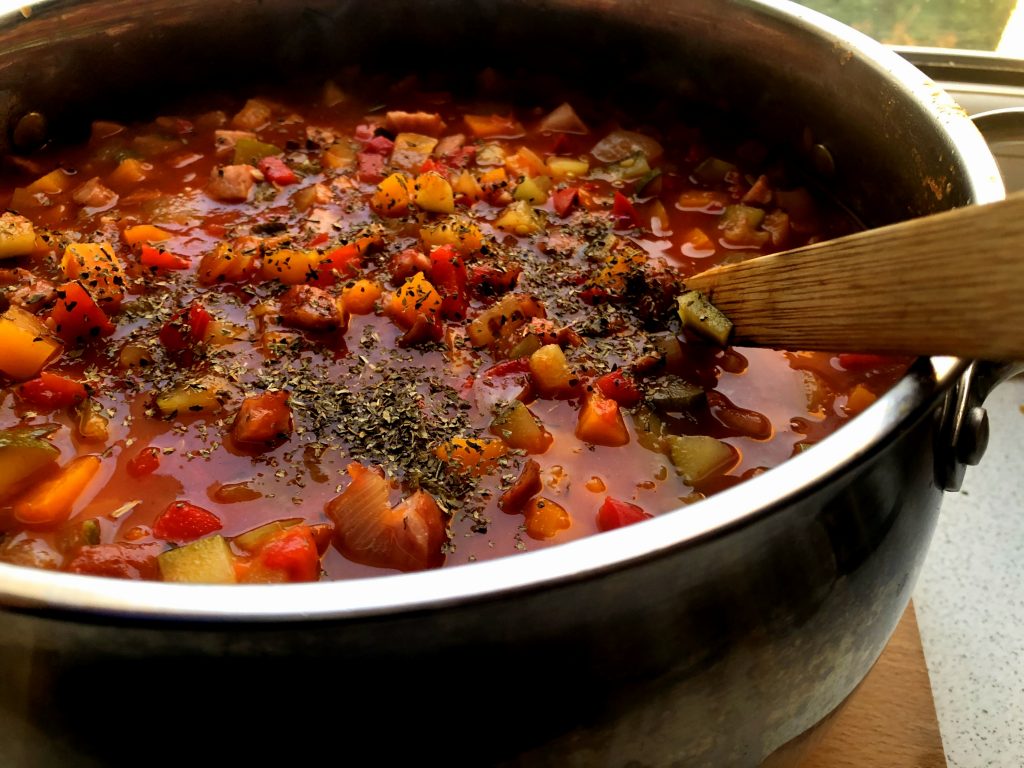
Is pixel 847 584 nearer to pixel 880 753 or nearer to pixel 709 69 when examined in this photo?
pixel 880 753

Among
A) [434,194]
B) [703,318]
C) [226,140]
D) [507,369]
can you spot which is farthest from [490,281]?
[226,140]

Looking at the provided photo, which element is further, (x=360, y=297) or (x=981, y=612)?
(x=981, y=612)

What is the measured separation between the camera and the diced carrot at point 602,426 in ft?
5.86

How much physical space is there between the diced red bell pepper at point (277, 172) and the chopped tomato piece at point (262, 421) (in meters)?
1.01

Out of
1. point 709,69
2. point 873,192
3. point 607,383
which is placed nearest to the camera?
point 607,383

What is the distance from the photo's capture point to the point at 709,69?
2.64m

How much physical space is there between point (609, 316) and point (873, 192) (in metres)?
0.82

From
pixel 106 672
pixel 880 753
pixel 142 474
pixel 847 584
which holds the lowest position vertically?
pixel 880 753

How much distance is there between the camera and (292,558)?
1499mm

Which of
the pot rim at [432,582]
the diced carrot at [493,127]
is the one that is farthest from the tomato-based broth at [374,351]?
the pot rim at [432,582]

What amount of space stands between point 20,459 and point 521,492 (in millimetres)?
967

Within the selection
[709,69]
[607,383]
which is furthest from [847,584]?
[709,69]

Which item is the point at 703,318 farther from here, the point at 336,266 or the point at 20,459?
the point at 20,459

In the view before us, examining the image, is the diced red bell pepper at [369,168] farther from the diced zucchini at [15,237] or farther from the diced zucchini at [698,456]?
the diced zucchini at [698,456]
